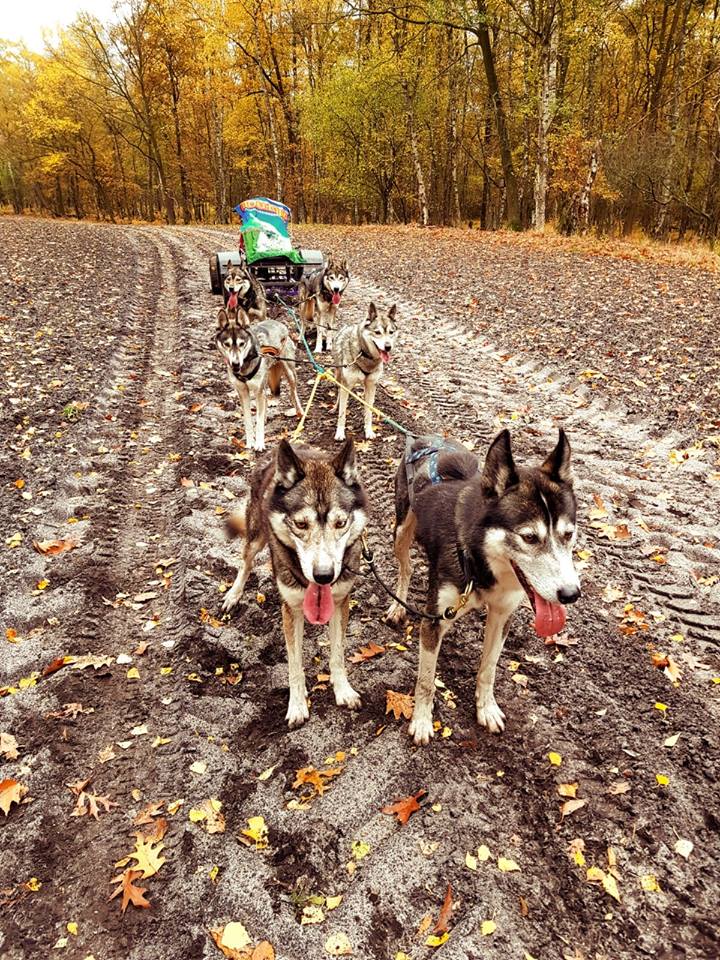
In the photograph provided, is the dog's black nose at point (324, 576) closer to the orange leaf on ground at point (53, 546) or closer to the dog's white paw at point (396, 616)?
the dog's white paw at point (396, 616)

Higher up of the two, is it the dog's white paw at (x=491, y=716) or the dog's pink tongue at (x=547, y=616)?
the dog's pink tongue at (x=547, y=616)

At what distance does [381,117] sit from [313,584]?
111ft

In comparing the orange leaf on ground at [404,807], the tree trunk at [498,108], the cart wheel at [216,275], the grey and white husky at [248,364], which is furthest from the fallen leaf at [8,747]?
the tree trunk at [498,108]

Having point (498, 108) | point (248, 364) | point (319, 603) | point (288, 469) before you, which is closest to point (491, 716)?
point (319, 603)

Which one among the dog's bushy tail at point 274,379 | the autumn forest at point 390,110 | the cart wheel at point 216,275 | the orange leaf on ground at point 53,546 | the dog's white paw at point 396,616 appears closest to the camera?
the dog's white paw at point 396,616

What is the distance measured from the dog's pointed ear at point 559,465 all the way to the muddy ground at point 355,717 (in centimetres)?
172

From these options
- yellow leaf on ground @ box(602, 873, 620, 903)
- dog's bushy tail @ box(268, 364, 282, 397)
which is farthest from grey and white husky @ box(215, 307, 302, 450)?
yellow leaf on ground @ box(602, 873, 620, 903)

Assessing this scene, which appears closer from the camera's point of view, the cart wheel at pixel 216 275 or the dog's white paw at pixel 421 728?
the dog's white paw at pixel 421 728

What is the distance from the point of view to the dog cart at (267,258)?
549 inches

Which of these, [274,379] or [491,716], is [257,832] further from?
[274,379]

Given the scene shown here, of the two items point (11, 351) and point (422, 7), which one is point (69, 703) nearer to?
point (11, 351)

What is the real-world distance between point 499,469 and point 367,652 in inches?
82.5

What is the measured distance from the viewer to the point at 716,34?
21.0 meters

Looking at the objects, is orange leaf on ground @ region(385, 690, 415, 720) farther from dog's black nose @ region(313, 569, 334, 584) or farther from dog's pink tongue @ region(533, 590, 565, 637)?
dog's pink tongue @ region(533, 590, 565, 637)
